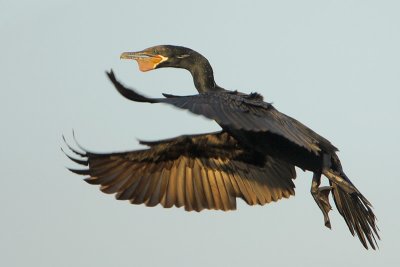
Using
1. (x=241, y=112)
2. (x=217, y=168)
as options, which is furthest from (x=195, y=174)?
(x=241, y=112)

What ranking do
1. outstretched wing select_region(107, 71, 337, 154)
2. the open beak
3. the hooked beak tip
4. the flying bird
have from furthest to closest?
the open beak, the hooked beak tip, the flying bird, outstretched wing select_region(107, 71, 337, 154)

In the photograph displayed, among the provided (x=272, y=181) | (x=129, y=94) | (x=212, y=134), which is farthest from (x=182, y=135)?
(x=129, y=94)

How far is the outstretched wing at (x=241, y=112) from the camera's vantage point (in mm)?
11539

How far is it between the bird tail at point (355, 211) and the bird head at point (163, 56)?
91.8 inches

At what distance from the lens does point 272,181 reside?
49.3 feet

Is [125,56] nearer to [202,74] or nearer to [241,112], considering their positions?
[202,74]

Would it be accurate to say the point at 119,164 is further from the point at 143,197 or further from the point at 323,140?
the point at 323,140

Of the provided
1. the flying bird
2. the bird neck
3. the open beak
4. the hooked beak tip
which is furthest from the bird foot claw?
the hooked beak tip

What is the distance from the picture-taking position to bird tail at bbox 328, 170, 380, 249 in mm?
14016

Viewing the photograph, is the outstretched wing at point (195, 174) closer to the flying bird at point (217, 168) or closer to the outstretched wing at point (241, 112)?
the flying bird at point (217, 168)

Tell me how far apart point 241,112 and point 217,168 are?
2.88m

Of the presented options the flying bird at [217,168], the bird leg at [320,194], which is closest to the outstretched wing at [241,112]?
the flying bird at [217,168]

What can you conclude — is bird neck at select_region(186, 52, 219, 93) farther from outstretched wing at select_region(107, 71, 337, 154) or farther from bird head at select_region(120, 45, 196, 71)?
outstretched wing at select_region(107, 71, 337, 154)

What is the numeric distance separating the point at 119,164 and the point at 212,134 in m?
1.21
